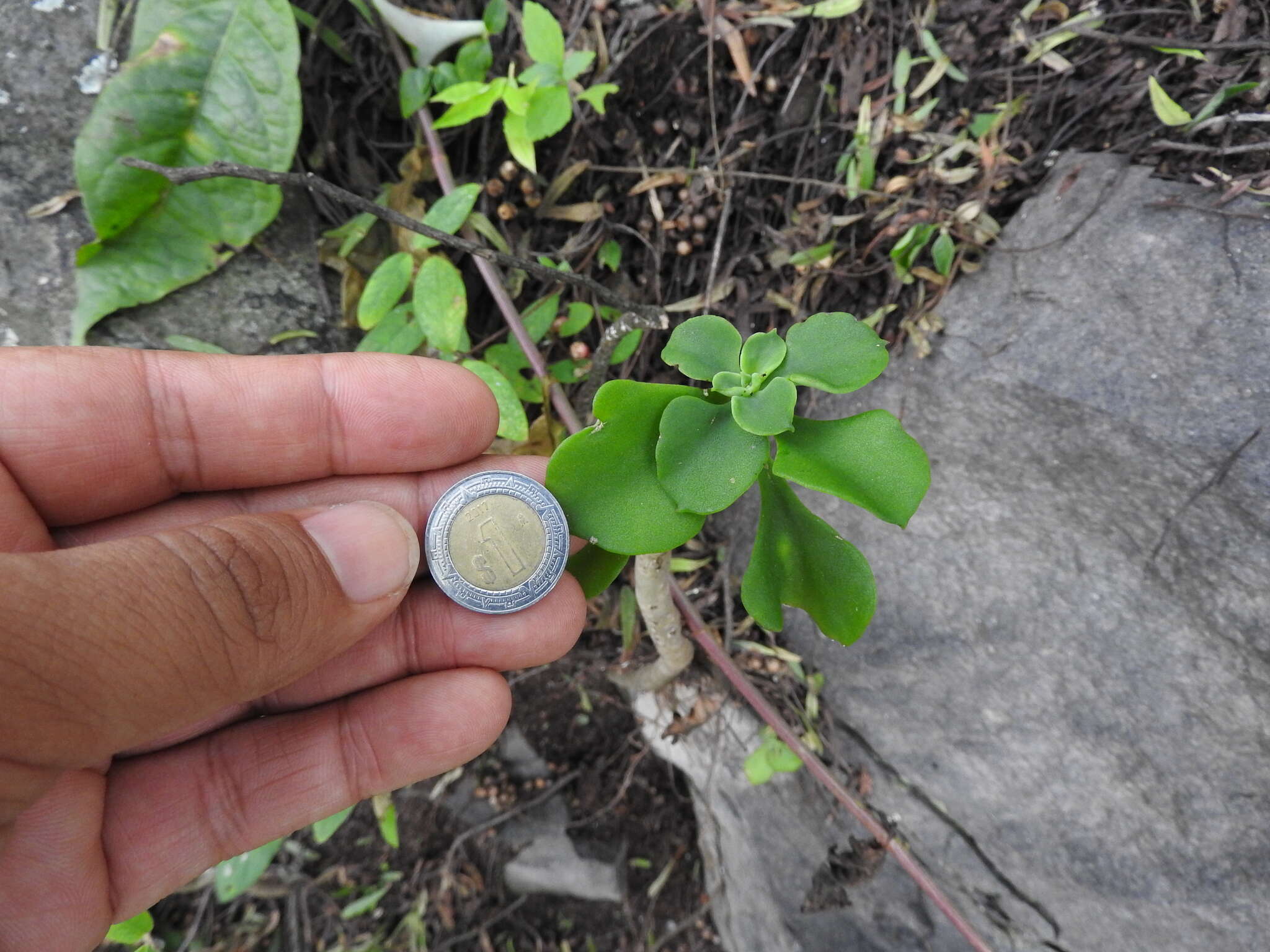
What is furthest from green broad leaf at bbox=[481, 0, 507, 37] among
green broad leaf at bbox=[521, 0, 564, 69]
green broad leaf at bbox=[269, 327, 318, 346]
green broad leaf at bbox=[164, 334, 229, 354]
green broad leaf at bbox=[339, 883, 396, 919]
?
green broad leaf at bbox=[339, 883, 396, 919]

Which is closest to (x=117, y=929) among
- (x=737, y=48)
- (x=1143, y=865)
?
(x=1143, y=865)

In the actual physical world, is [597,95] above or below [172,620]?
above

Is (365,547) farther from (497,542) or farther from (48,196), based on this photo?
(48,196)

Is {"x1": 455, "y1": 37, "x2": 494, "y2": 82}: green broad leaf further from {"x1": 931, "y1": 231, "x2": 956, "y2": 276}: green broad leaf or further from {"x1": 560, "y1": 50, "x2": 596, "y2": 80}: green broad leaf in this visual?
{"x1": 931, "y1": 231, "x2": 956, "y2": 276}: green broad leaf

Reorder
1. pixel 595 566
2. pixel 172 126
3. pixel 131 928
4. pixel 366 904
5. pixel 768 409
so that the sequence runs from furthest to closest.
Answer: pixel 366 904, pixel 172 126, pixel 131 928, pixel 595 566, pixel 768 409

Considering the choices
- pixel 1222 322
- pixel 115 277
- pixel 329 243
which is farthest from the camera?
pixel 329 243

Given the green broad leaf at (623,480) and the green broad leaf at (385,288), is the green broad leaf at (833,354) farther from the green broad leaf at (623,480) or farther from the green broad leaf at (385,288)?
the green broad leaf at (385,288)

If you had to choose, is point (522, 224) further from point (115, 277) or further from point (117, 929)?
point (117, 929)

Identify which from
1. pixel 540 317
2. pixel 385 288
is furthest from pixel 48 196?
pixel 540 317
